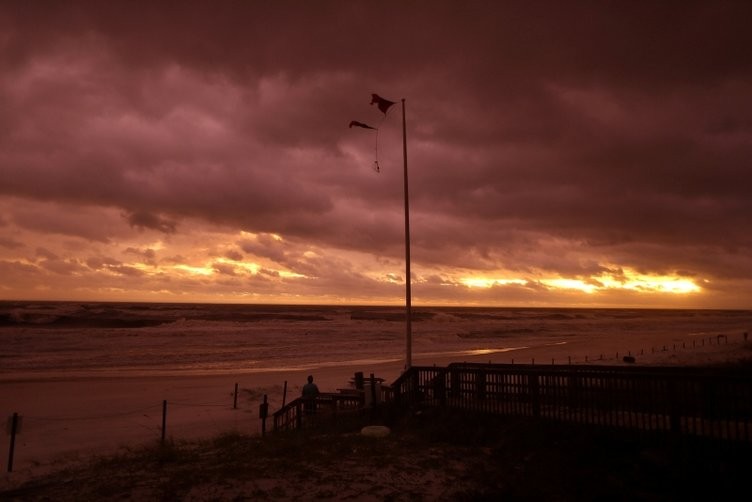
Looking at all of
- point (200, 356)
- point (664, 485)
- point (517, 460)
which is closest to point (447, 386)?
point (517, 460)

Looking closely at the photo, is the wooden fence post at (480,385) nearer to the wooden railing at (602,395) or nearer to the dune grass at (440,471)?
the wooden railing at (602,395)

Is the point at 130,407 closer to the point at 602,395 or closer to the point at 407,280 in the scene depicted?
the point at 407,280

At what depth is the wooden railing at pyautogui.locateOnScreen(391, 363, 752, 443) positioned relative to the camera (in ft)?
30.0

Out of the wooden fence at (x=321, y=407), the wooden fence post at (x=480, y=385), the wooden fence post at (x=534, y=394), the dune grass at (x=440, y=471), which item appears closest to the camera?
the dune grass at (x=440, y=471)

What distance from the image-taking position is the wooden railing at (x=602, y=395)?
9.13 metres

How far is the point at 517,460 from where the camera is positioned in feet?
31.5

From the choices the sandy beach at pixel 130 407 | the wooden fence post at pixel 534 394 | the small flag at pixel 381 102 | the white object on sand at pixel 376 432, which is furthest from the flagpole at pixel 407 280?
the sandy beach at pixel 130 407

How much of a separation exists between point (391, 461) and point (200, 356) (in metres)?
38.8

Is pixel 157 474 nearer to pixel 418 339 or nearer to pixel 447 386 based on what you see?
pixel 447 386

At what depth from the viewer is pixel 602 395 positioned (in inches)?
418

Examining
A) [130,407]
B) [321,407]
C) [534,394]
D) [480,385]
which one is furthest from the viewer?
[130,407]

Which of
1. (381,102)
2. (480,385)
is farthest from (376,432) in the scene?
(381,102)

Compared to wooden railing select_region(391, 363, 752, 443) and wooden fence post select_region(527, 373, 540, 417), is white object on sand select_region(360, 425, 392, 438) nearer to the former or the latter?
wooden railing select_region(391, 363, 752, 443)

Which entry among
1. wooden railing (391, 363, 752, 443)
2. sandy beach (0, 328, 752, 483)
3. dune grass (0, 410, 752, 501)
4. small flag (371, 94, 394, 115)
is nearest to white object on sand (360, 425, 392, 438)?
dune grass (0, 410, 752, 501)
